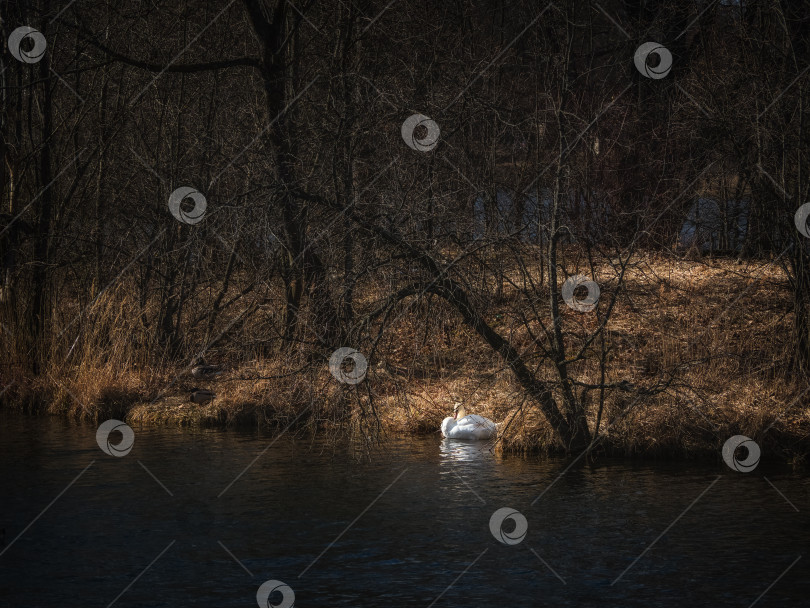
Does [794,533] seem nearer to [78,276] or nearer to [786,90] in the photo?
[786,90]

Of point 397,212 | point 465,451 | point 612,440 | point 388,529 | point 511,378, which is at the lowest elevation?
point 388,529

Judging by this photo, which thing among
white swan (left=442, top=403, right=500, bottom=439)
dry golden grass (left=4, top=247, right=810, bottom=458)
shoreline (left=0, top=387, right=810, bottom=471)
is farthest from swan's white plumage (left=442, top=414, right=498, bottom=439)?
dry golden grass (left=4, top=247, right=810, bottom=458)

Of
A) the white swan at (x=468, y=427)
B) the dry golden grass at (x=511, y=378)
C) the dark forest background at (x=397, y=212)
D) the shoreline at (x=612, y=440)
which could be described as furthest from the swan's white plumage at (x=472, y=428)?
the dark forest background at (x=397, y=212)

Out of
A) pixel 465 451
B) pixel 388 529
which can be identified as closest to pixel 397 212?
pixel 465 451

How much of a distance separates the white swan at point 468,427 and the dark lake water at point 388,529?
21cm

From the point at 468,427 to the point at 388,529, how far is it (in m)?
4.28

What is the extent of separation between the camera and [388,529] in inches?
413

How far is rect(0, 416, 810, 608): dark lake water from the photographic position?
8805 millimetres

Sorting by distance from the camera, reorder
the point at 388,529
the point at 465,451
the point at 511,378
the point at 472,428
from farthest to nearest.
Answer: the point at 472,428 → the point at 511,378 → the point at 465,451 → the point at 388,529

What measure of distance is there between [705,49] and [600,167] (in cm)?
262

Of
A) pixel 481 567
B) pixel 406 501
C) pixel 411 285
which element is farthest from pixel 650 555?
pixel 411 285

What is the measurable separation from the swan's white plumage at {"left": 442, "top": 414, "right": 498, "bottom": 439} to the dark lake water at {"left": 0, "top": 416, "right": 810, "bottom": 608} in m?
0.20

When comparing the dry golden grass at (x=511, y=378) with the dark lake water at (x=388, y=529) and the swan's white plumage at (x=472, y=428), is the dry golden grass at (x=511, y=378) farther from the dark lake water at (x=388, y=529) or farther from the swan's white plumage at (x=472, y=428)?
the dark lake water at (x=388, y=529)

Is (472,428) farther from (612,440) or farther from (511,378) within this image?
(612,440)
